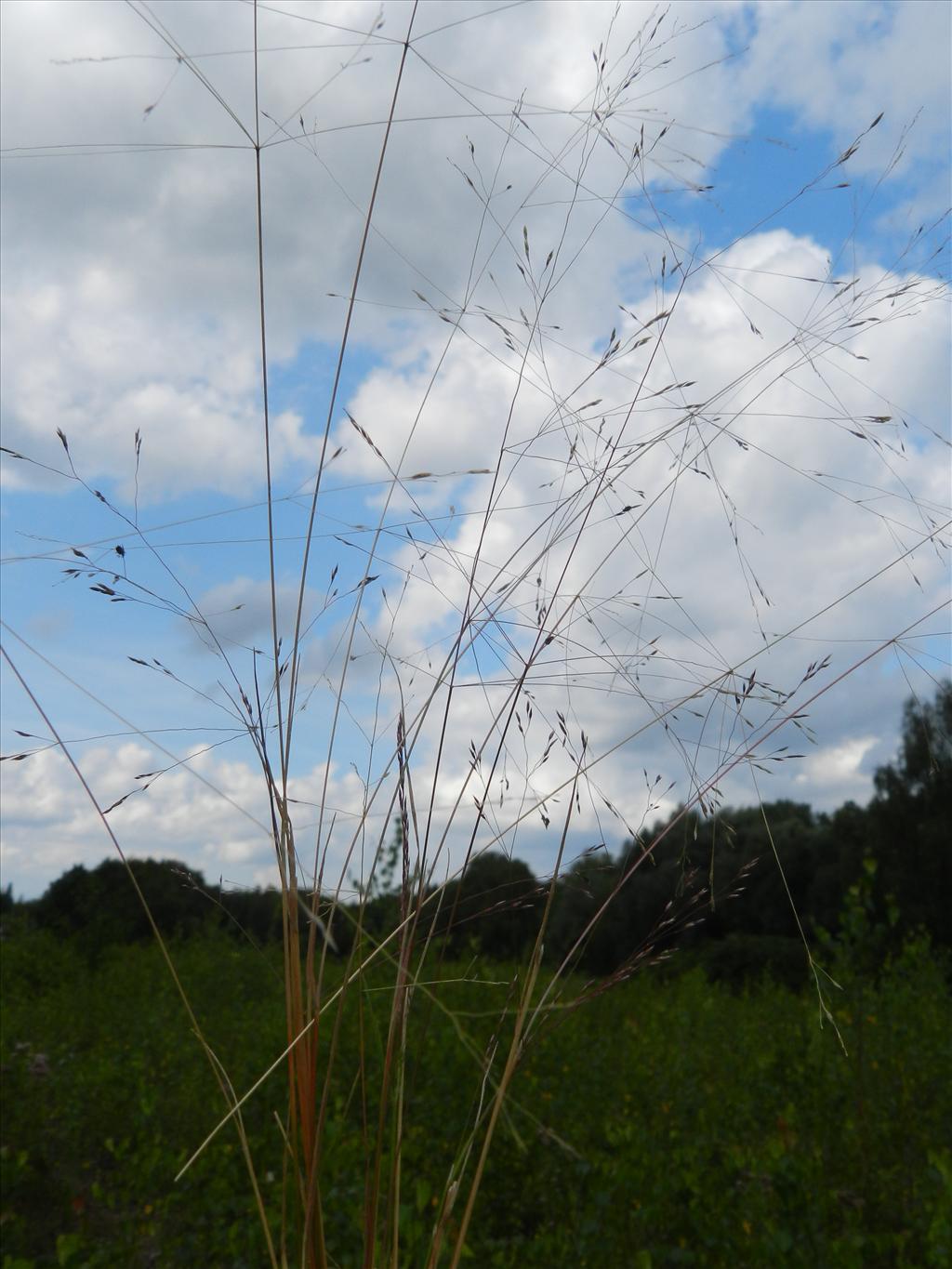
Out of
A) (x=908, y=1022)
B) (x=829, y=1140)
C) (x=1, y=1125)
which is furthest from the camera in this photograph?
(x=908, y=1022)

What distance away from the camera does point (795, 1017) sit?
4688 mm

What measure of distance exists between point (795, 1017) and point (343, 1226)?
2882 millimetres

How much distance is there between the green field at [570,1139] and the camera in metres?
2.49

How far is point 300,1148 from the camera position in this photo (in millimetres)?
1010

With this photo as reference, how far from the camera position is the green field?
8.16 feet

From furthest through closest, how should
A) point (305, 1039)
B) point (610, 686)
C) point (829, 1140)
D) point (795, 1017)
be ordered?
point (795, 1017) < point (829, 1140) < point (610, 686) < point (305, 1039)

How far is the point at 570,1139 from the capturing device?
10.9ft

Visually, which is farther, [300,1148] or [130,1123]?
[130,1123]

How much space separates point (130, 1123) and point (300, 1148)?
311 centimetres

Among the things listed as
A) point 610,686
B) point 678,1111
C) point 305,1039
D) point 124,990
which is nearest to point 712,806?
point 610,686

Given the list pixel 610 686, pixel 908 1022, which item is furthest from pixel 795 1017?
pixel 610 686

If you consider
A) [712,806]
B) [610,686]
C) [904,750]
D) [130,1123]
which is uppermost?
[904,750]

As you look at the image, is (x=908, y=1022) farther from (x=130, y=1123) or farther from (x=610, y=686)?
(x=610, y=686)

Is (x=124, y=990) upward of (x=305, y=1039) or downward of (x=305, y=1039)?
upward
